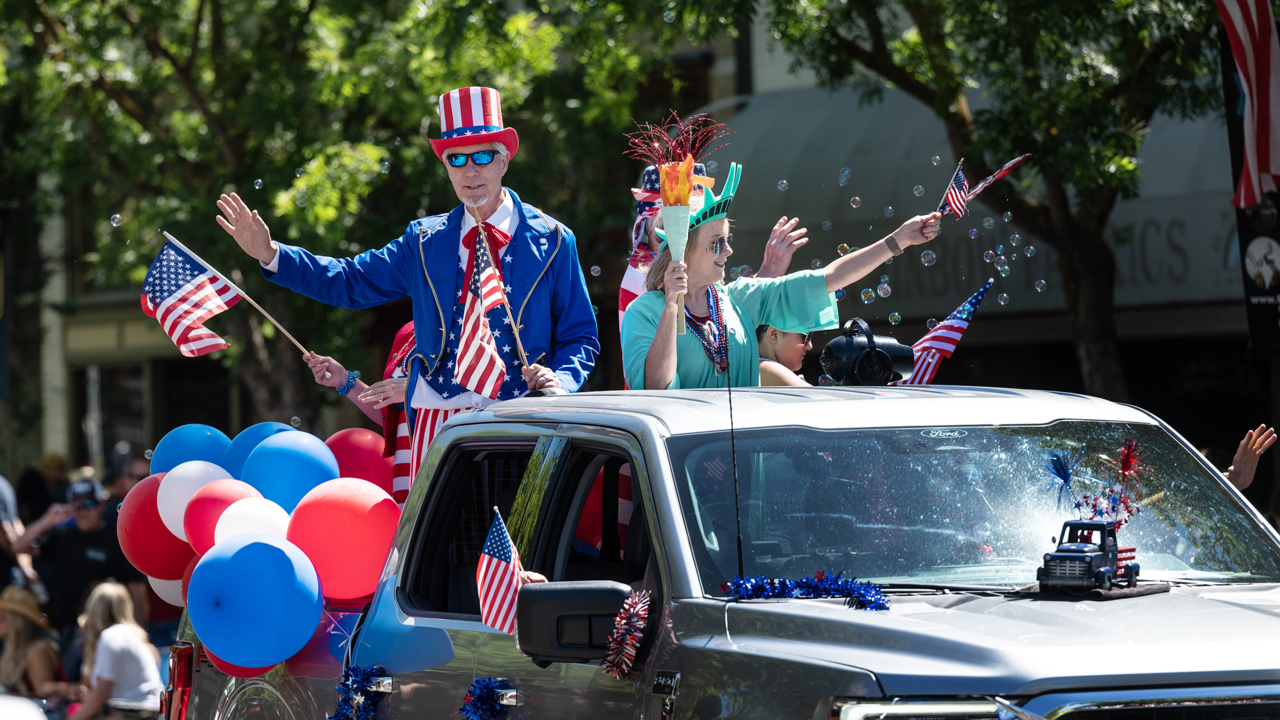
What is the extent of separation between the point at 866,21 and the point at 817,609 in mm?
8507

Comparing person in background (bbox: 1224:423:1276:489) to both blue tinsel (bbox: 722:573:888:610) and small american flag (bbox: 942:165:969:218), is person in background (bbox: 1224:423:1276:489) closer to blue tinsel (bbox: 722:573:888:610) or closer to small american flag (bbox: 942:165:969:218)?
small american flag (bbox: 942:165:969:218)

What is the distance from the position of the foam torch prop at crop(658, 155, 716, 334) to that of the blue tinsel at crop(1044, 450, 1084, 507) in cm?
142

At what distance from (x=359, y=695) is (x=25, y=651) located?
6252 millimetres

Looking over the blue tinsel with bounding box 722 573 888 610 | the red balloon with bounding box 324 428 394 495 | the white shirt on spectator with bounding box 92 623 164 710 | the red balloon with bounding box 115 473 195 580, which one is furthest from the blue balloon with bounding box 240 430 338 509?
the white shirt on spectator with bounding box 92 623 164 710

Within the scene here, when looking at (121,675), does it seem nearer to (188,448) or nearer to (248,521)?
(188,448)

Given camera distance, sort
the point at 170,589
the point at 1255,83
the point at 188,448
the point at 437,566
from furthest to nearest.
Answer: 1. the point at 1255,83
2. the point at 188,448
3. the point at 170,589
4. the point at 437,566

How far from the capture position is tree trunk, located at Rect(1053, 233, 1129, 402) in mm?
10859

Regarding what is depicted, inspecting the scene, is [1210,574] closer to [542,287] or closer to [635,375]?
[635,375]

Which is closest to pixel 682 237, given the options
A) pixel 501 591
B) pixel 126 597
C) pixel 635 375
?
pixel 635 375

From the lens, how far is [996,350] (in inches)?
602

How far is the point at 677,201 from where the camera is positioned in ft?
15.6

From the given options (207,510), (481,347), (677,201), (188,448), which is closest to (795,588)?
(677,201)

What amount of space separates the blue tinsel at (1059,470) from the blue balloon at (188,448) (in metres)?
3.74

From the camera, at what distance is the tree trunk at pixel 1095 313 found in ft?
35.6
